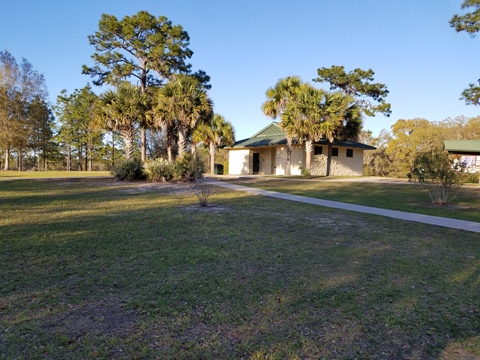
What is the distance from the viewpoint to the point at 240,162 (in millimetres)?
35344

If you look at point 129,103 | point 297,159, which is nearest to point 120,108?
point 129,103

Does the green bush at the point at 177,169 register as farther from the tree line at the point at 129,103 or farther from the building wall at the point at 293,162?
the building wall at the point at 293,162

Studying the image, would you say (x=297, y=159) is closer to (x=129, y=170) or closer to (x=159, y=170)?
(x=159, y=170)

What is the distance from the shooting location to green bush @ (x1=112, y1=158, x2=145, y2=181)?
1930cm

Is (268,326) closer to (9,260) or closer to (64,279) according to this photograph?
(64,279)

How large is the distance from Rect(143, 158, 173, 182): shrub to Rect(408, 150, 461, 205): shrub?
1236cm

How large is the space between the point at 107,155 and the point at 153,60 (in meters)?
→ 28.2

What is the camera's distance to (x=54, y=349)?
266 cm

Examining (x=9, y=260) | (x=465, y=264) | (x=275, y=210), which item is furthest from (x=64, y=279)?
(x=275, y=210)

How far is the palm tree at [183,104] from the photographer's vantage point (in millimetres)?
19984

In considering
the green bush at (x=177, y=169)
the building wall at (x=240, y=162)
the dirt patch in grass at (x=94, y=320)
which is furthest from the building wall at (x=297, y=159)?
the dirt patch in grass at (x=94, y=320)

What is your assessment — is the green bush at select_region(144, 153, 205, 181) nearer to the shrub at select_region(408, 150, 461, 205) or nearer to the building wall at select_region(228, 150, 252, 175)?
the shrub at select_region(408, 150, 461, 205)

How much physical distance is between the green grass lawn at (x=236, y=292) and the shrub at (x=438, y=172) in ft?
14.3

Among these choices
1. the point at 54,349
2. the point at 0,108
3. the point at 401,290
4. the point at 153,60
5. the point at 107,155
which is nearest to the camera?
the point at 54,349
